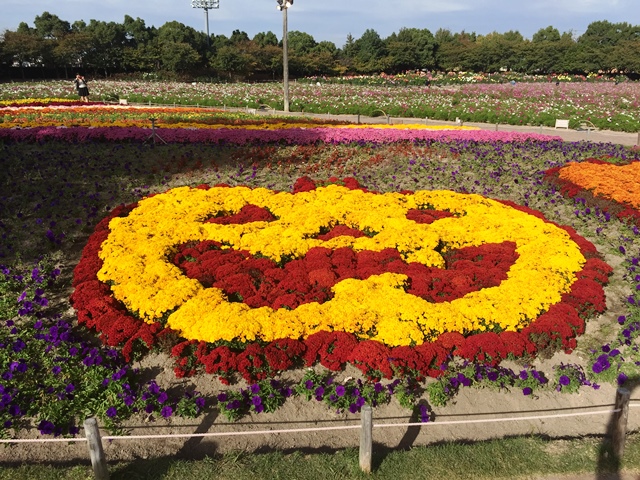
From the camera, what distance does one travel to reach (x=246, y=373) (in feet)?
17.0

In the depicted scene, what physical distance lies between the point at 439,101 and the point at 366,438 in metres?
31.0

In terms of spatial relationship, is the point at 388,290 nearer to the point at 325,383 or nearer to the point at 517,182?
the point at 325,383

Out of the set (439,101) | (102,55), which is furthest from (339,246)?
(102,55)

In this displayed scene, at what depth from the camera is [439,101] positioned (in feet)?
105

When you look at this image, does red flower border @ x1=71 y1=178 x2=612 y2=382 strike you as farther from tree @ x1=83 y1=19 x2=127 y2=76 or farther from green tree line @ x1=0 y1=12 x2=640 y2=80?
tree @ x1=83 y1=19 x2=127 y2=76

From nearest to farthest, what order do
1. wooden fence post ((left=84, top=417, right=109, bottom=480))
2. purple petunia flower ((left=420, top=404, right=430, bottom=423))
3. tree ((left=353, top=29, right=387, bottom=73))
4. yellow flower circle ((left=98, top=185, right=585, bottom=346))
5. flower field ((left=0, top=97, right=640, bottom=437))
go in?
1. wooden fence post ((left=84, top=417, right=109, bottom=480))
2. purple petunia flower ((left=420, top=404, right=430, bottom=423))
3. flower field ((left=0, top=97, right=640, bottom=437))
4. yellow flower circle ((left=98, top=185, right=585, bottom=346))
5. tree ((left=353, top=29, right=387, bottom=73))

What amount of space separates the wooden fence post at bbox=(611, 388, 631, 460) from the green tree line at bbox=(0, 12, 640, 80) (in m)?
59.0

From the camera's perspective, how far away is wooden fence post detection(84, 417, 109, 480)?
364 centimetres

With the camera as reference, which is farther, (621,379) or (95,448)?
(621,379)

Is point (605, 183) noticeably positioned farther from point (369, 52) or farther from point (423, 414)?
point (369, 52)

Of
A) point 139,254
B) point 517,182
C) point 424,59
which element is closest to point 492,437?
point 139,254

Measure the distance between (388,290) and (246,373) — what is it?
7.64ft

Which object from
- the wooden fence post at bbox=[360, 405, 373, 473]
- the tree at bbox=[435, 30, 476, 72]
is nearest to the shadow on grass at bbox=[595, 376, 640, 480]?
the wooden fence post at bbox=[360, 405, 373, 473]

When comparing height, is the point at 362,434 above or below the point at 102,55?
below
